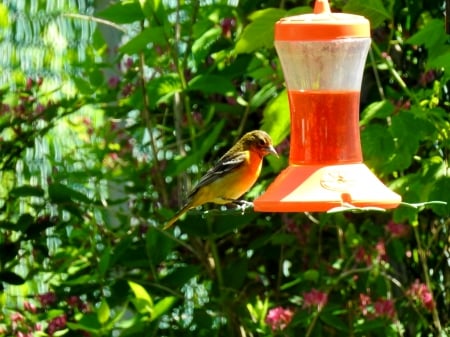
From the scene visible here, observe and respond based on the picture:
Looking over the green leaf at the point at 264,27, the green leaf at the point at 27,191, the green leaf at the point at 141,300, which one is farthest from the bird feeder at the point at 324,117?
the green leaf at the point at 27,191

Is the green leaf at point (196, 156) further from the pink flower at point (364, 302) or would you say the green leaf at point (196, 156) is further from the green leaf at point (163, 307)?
the pink flower at point (364, 302)

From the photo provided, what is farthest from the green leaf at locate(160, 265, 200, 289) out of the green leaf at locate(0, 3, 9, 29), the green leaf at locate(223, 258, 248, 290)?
the green leaf at locate(0, 3, 9, 29)

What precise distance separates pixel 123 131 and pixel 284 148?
87cm

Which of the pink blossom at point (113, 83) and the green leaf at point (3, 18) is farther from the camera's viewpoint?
the green leaf at point (3, 18)

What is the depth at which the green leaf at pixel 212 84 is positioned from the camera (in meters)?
4.54

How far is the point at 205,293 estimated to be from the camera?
5477 mm

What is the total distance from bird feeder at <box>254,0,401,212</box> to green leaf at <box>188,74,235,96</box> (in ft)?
3.00

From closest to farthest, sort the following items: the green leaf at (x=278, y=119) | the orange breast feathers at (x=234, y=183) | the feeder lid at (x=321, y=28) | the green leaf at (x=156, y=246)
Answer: the feeder lid at (x=321, y=28) → the green leaf at (x=278, y=119) → the orange breast feathers at (x=234, y=183) → the green leaf at (x=156, y=246)

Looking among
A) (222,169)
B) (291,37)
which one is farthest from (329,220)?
(291,37)

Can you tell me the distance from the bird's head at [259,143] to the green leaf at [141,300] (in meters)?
0.68

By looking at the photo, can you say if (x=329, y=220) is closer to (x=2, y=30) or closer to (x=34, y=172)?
(x=34, y=172)

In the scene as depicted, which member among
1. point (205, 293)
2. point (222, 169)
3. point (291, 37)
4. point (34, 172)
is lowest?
point (205, 293)

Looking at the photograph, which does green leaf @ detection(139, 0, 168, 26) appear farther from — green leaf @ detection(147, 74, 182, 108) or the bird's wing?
the bird's wing

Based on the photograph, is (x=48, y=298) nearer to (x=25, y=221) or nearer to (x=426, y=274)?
(x=25, y=221)
